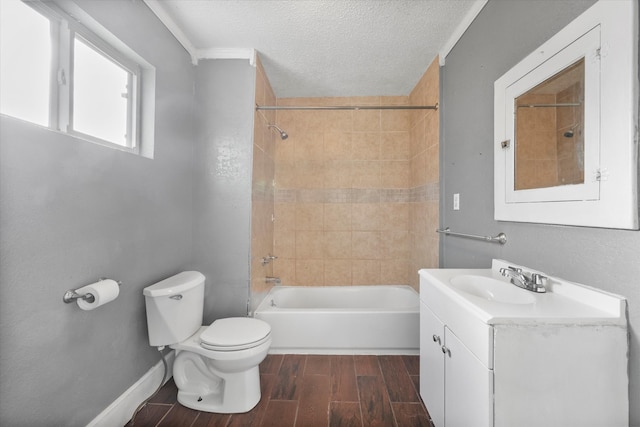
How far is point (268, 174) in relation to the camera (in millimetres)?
2686

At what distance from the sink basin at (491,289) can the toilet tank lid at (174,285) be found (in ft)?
4.82

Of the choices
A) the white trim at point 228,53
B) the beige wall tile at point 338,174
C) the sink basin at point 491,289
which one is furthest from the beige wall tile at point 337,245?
the white trim at point 228,53

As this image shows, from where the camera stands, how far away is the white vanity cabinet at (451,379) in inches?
35.0

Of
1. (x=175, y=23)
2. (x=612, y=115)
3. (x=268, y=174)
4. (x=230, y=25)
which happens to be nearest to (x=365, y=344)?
(x=268, y=174)

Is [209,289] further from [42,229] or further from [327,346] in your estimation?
[42,229]

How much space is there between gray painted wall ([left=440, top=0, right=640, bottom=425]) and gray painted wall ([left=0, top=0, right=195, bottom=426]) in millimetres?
1986

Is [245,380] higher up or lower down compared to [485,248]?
lower down

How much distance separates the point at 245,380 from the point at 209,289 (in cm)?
79

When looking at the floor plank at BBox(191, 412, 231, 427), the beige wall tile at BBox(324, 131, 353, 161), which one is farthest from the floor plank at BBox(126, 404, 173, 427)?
the beige wall tile at BBox(324, 131, 353, 161)

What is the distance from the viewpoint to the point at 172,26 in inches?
72.5

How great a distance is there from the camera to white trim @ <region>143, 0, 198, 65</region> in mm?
1661

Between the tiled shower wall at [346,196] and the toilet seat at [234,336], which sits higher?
the tiled shower wall at [346,196]

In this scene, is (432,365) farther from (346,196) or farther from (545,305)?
(346,196)

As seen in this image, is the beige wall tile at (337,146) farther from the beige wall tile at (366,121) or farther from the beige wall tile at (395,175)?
the beige wall tile at (395,175)
